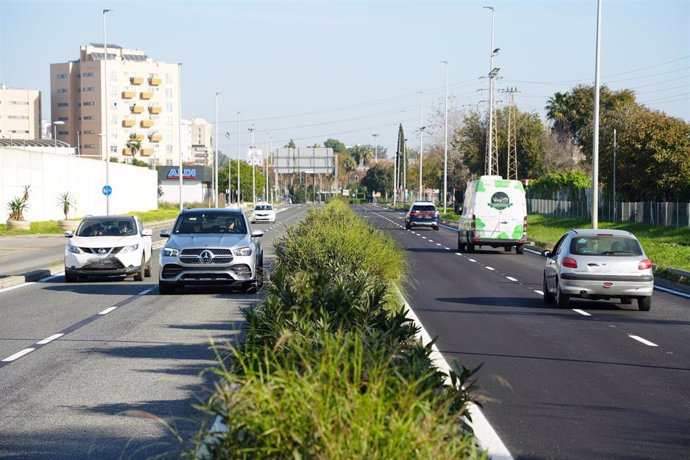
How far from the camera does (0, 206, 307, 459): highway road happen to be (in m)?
8.55

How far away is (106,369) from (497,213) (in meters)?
28.1

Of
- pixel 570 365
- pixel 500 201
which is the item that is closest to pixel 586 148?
pixel 500 201

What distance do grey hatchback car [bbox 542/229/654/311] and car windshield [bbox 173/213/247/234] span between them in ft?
23.2

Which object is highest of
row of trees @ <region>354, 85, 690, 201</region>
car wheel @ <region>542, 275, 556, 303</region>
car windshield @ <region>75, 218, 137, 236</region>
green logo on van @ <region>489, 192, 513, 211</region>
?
row of trees @ <region>354, 85, 690, 201</region>

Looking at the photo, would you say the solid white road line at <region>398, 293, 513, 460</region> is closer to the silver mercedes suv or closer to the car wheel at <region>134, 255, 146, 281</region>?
the silver mercedes suv

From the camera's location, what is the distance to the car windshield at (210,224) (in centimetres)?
2327

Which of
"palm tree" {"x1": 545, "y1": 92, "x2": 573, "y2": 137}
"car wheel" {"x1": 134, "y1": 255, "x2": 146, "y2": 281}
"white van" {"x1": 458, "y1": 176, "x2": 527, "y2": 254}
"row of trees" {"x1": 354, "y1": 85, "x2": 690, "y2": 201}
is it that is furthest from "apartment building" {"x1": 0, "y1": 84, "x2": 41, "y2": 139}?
"car wheel" {"x1": 134, "y1": 255, "x2": 146, "y2": 281}

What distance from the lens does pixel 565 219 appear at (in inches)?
2685

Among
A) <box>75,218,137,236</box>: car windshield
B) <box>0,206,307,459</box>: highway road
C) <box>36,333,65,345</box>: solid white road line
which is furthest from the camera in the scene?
<box>75,218,137,236</box>: car windshield

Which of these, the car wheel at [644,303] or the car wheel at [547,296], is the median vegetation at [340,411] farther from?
the car wheel at [547,296]

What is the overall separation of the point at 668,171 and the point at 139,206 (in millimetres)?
54113

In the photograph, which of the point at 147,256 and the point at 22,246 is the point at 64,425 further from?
the point at 22,246

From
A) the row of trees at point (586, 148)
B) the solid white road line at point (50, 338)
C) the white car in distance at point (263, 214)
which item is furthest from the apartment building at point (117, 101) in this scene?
the solid white road line at point (50, 338)

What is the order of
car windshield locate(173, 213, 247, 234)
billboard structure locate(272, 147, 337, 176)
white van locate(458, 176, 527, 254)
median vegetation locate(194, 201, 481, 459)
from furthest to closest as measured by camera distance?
billboard structure locate(272, 147, 337, 176), white van locate(458, 176, 527, 254), car windshield locate(173, 213, 247, 234), median vegetation locate(194, 201, 481, 459)
